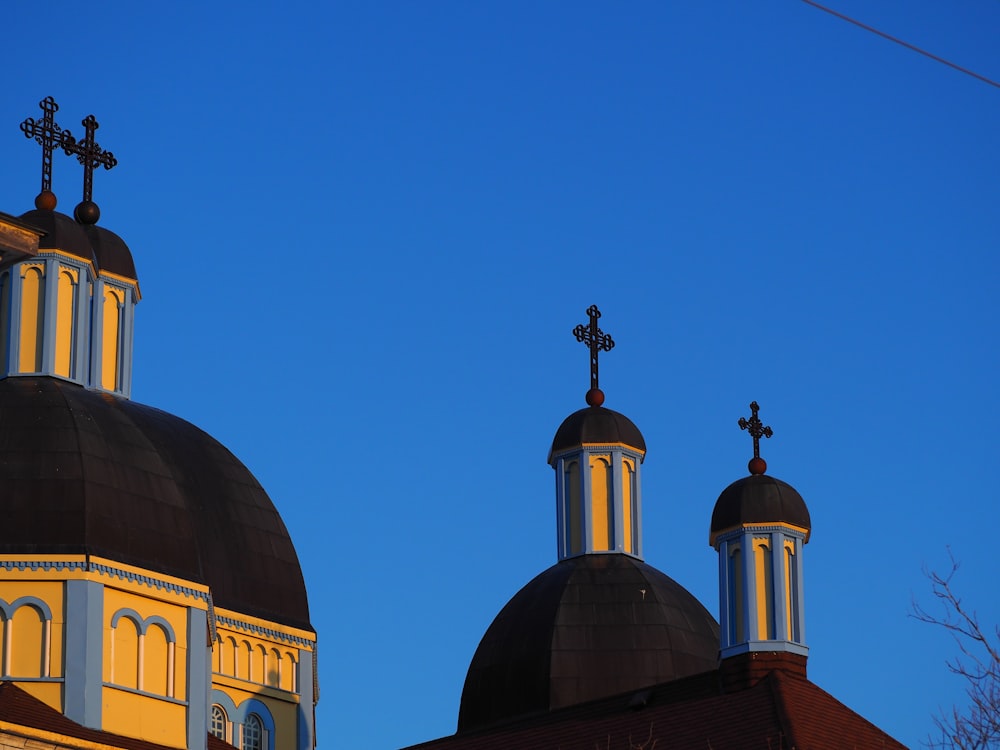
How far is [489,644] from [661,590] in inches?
135

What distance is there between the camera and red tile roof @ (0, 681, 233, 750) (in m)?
32.7

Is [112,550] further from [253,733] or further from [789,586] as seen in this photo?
[789,586]

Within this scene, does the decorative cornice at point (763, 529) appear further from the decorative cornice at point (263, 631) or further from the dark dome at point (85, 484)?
the decorative cornice at point (263, 631)

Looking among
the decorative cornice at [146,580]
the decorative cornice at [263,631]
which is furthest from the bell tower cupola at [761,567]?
the decorative cornice at [263,631]

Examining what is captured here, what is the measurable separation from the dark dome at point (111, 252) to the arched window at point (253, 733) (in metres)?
8.63

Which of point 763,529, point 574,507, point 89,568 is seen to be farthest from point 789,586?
point 89,568

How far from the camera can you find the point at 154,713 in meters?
35.1

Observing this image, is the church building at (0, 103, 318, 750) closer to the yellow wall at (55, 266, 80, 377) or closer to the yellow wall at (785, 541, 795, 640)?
the yellow wall at (55, 266, 80, 377)

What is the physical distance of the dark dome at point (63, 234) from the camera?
135 ft

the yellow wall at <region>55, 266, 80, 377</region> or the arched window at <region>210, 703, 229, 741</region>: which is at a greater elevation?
the yellow wall at <region>55, 266, 80, 377</region>

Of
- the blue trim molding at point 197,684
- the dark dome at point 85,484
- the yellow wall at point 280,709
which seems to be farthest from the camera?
the yellow wall at point 280,709

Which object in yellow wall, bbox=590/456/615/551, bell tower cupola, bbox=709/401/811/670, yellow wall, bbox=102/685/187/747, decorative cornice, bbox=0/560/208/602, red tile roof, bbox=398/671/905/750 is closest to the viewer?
red tile roof, bbox=398/671/905/750

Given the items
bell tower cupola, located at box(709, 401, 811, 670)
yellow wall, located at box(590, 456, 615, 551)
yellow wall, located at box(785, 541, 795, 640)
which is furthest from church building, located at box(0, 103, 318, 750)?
yellow wall, located at box(785, 541, 795, 640)

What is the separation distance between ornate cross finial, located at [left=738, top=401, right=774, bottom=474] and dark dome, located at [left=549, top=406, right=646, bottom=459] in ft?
25.9
